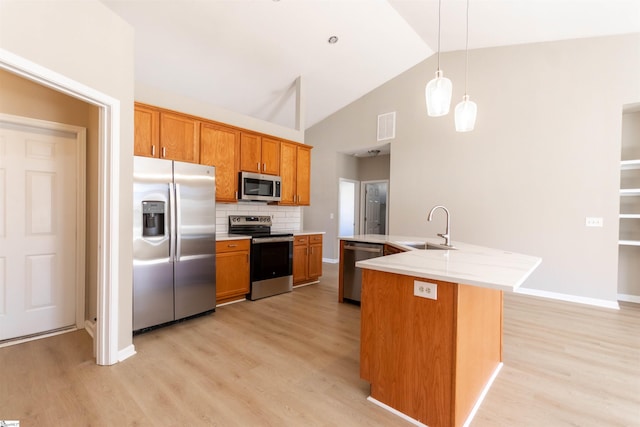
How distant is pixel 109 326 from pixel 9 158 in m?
1.80

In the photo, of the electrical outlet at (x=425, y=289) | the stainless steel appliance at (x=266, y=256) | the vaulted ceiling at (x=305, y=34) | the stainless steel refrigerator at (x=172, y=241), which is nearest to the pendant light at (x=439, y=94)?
the electrical outlet at (x=425, y=289)

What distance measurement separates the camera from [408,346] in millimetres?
1637

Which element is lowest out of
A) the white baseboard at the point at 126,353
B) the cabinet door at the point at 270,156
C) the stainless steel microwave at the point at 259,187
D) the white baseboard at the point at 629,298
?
the white baseboard at the point at 629,298

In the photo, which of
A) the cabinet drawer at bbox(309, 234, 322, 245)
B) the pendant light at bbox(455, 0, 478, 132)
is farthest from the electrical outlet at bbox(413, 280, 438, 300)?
the cabinet drawer at bbox(309, 234, 322, 245)

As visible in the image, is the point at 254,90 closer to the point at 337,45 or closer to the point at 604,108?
the point at 337,45

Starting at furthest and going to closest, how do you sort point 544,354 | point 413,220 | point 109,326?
point 413,220 → point 544,354 → point 109,326

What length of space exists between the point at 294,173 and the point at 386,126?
2259 mm

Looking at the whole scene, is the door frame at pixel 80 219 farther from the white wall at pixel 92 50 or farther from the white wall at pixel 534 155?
the white wall at pixel 534 155

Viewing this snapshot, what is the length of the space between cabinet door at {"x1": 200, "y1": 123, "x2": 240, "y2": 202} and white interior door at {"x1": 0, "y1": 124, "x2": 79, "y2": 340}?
128 centimetres

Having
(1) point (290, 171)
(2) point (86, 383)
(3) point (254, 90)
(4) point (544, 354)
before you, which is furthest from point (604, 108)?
(2) point (86, 383)

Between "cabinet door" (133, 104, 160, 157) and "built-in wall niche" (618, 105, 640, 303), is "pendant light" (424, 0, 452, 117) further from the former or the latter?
"built-in wall niche" (618, 105, 640, 303)

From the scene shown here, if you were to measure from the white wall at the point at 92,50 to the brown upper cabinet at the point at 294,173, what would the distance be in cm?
245

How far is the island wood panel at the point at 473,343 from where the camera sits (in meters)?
1.49

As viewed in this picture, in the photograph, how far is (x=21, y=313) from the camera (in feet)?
8.45
